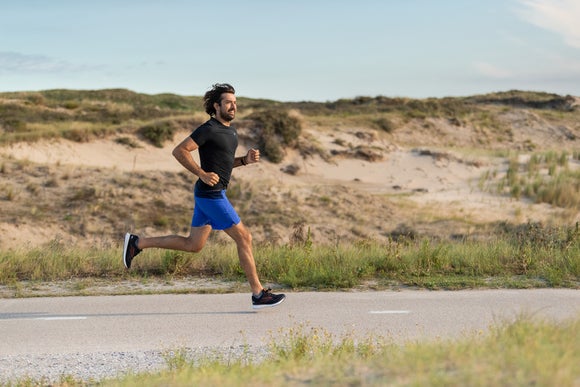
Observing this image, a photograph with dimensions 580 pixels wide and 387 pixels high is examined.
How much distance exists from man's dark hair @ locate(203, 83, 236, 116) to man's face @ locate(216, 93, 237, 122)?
5 centimetres

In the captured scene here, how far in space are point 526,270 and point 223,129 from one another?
4825 mm

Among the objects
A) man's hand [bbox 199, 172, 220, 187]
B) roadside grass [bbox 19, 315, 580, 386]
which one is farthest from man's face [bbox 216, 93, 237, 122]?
roadside grass [bbox 19, 315, 580, 386]

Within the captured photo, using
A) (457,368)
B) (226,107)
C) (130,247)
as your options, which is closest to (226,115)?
(226,107)

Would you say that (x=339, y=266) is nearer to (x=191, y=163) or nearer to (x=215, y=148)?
A: (x=215, y=148)

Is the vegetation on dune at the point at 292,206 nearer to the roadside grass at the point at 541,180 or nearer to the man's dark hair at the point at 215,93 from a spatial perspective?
the roadside grass at the point at 541,180

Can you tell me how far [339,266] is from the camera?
10.9 meters

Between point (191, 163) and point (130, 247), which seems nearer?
point (191, 163)

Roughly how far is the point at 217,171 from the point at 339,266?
9.35 ft

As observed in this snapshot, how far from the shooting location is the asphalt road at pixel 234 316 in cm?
780

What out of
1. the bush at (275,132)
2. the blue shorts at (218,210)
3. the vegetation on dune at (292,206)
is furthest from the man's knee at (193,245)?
the bush at (275,132)

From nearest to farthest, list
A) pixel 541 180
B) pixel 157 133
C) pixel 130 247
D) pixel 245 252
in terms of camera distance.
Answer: pixel 245 252, pixel 130 247, pixel 541 180, pixel 157 133

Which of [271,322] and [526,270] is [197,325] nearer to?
[271,322]

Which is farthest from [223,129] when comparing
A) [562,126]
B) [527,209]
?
[562,126]

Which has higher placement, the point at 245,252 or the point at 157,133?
the point at 157,133
